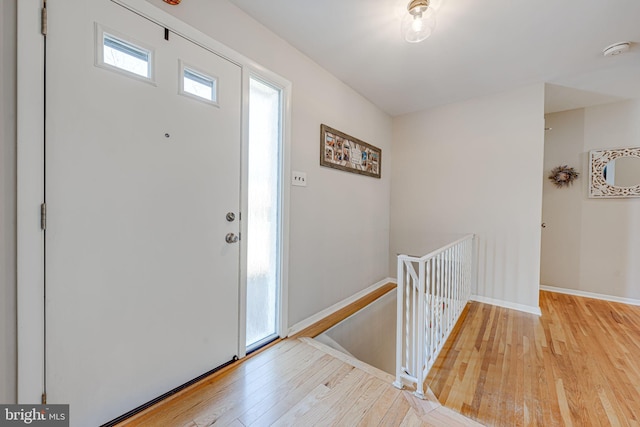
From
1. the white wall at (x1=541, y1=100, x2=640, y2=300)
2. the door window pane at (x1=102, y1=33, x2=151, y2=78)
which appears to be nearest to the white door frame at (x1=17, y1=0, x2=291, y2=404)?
the door window pane at (x1=102, y1=33, x2=151, y2=78)

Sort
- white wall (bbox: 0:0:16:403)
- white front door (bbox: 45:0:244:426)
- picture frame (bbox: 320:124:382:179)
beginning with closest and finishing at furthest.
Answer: white wall (bbox: 0:0:16:403) → white front door (bbox: 45:0:244:426) → picture frame (bbox: 320:124:382:179)

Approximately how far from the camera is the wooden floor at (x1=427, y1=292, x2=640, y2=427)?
4.54 feet

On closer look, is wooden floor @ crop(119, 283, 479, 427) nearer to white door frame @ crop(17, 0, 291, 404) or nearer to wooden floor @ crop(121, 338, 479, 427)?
wooden floor @ crop(121, 338, 479, 427)

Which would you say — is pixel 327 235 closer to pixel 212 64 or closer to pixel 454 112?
pixel 212 64

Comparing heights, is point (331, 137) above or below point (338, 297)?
above

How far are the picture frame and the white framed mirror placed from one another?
2.64 meters

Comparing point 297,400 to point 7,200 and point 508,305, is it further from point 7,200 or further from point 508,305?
point 508,305

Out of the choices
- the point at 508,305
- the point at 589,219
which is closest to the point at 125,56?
the point at 508,305

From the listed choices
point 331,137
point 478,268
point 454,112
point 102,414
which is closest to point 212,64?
point 331,137

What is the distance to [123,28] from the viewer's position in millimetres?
1181

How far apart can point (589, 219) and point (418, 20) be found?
3.48 m

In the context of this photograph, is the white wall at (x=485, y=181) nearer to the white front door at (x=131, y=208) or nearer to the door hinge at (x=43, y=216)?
the white front door at (x=131, y=208)

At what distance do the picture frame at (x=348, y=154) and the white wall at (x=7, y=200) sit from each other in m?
1.83

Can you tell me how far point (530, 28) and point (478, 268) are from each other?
2.38m
